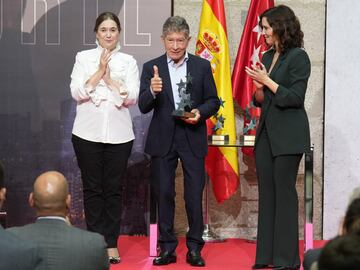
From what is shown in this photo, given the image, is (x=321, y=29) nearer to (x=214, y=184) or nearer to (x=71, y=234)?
(x=214, y=184)

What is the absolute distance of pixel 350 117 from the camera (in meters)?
6.52

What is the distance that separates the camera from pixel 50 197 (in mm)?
2992

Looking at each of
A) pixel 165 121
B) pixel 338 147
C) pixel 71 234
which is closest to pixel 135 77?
pixel 165 121

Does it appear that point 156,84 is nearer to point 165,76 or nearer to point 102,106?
point 165,76

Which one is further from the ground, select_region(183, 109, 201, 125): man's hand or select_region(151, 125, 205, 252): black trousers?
select_region(183, 109, 201, 125): man's hand

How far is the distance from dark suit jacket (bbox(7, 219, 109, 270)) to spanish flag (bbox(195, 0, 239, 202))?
3.40 m

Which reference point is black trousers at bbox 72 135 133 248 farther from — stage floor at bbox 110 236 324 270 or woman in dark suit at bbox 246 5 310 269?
woman in dark suit at bbox 246 5 310 269

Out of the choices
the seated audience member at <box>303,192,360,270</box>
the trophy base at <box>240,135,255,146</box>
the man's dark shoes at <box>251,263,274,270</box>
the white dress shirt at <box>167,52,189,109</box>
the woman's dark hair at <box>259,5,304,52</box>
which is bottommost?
the man's dark shoes at <box>251,263,274,270</box>

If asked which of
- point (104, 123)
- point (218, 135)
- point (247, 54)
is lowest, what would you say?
point (218, 135)

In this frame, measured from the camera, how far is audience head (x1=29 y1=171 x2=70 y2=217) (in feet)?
9.77

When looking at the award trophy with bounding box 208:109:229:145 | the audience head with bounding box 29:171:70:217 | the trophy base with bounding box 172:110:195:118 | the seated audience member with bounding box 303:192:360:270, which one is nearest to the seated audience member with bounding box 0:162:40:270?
the audience head with bounding box 29:171:70:217

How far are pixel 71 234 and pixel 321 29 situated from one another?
4.19 m

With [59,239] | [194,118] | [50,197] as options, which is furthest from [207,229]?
[59,239]

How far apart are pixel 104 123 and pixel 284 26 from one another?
1369 mm
